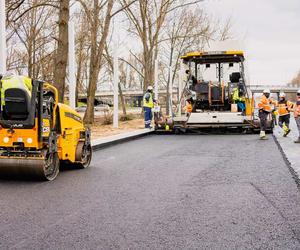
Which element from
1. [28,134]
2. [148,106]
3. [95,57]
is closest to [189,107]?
[148,106]

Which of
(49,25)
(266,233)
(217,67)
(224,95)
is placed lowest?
(266,233)

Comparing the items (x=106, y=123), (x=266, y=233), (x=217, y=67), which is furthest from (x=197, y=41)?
(x=266, y=233)

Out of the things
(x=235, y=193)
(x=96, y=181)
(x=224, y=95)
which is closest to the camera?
(x=235, y=193)

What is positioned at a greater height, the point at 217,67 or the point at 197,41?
the point at 197,41

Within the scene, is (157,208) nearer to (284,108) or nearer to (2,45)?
(2,45)

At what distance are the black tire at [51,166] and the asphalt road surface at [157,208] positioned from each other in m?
0.15

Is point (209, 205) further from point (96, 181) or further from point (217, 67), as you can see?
point (217, 67)

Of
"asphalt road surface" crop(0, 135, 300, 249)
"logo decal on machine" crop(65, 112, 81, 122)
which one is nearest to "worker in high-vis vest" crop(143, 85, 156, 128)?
"asphalt road surface" crop(0, 135, 300, 249)

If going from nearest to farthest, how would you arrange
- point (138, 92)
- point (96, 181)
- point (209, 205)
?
point (209, 205)
point (96, 181)
point (138, 92)

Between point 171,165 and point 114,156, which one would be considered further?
point 114,156

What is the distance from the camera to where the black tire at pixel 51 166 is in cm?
707

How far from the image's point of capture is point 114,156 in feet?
34.6

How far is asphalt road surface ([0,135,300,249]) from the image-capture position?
13.6 ft

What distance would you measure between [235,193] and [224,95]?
11704mm
